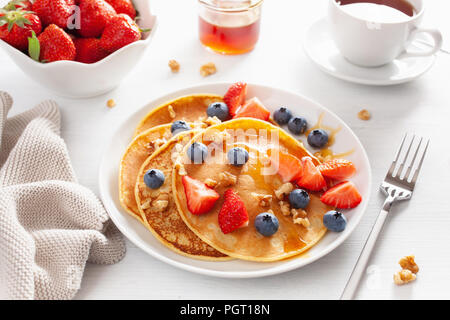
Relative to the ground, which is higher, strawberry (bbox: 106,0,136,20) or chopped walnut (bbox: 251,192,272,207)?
strawberry (bbox: 106,0,136,20)

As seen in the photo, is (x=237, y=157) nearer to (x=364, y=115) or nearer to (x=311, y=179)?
(x=311, y=179)

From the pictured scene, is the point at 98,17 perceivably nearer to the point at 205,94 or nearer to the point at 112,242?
the point at 205,94

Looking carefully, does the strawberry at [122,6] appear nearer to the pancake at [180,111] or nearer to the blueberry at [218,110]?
the pancake at [180,111]

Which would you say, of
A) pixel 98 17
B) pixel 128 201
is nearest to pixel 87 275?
pixel 128 201

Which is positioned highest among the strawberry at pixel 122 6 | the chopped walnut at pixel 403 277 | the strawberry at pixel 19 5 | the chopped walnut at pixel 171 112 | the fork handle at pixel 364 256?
the strawberry at pixel 19 5

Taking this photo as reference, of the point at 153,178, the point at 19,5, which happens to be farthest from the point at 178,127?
the point at 19,5

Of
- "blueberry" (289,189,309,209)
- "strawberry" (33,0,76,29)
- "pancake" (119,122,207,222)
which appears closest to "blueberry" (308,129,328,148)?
"blueberry" (289,189,309,209)

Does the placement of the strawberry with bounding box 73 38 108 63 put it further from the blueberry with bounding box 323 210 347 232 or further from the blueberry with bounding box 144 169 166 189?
the blueberry with bounding box 323 210 347 232

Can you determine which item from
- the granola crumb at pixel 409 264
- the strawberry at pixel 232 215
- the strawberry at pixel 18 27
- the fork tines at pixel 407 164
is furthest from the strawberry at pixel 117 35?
the granola crumb at pixel 409 264
